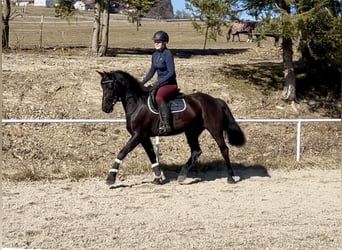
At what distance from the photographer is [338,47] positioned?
15.0m

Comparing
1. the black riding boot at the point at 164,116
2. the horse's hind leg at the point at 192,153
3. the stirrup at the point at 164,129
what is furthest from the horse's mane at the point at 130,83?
the horse's hind leg at the point at 192,153

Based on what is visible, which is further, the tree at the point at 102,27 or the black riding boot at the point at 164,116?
the tree at the point at 102,27

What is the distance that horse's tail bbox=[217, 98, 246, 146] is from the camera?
955 cm

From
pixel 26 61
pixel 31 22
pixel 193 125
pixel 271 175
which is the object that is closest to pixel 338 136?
pixel 271 175

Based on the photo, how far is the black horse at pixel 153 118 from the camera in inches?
347

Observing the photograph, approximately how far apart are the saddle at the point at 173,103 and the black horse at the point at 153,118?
1.8 inches

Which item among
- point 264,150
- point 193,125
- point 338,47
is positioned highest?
point 338,47

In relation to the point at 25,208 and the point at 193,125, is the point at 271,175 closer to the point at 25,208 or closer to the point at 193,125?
the point at 193,125

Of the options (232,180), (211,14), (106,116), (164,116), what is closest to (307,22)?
(211,14)

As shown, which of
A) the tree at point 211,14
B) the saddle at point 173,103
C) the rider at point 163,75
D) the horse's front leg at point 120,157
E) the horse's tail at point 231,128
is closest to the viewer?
the rider at point 163,75

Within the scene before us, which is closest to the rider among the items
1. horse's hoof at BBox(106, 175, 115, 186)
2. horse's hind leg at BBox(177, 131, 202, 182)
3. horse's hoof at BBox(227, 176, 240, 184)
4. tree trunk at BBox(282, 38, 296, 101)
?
horse's hind leg at BBox(177, 131, 202, 182)

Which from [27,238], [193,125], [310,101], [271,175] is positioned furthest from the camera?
[310,101]

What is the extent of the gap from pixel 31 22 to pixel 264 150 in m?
33.4

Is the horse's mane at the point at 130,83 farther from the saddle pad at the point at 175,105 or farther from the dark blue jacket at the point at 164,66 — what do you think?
the dark blue jacket at the point at 164,66
